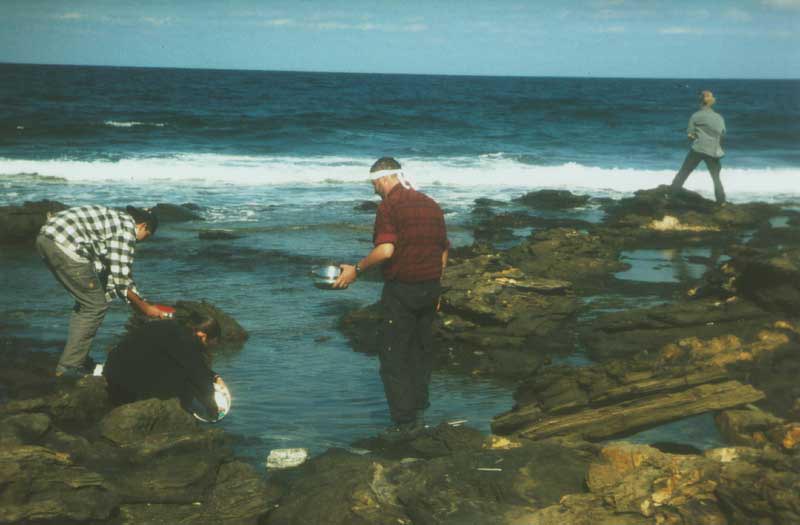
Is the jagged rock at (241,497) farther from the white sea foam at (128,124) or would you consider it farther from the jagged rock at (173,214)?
the white sea foam at (128,124)

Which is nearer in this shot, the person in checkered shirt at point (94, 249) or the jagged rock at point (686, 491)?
the jagged rock at point (686, 491)

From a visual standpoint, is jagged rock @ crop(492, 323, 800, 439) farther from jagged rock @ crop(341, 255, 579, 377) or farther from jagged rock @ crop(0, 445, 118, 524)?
jagged rock @ crop(0, 445, 118, 524)

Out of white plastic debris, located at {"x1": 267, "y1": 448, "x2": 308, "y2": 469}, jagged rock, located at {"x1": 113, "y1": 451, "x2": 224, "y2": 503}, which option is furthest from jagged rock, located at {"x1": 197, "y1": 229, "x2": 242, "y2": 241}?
jagged rock, located at {"x1": 113, "y1": 451, "x2": 224, "y2": 503}

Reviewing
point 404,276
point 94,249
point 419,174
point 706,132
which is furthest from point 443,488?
point 419,174

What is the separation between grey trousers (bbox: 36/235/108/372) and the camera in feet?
21.6

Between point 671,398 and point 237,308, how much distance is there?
529cm

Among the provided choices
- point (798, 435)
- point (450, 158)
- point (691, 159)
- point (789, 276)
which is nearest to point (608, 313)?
point (789, 276)

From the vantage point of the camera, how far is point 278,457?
5645mm

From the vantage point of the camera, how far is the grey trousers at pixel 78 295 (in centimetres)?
659

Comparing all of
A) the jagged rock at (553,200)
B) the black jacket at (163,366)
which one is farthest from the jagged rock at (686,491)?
the jagged rock at (553,200)

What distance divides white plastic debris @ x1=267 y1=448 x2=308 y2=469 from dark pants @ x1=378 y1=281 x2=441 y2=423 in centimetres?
75

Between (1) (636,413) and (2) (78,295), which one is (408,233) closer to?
(1) (636,413)

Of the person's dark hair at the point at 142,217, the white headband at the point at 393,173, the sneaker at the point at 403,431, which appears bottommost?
the sneaker at the point at 403,431

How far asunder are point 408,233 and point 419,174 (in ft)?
69.7
